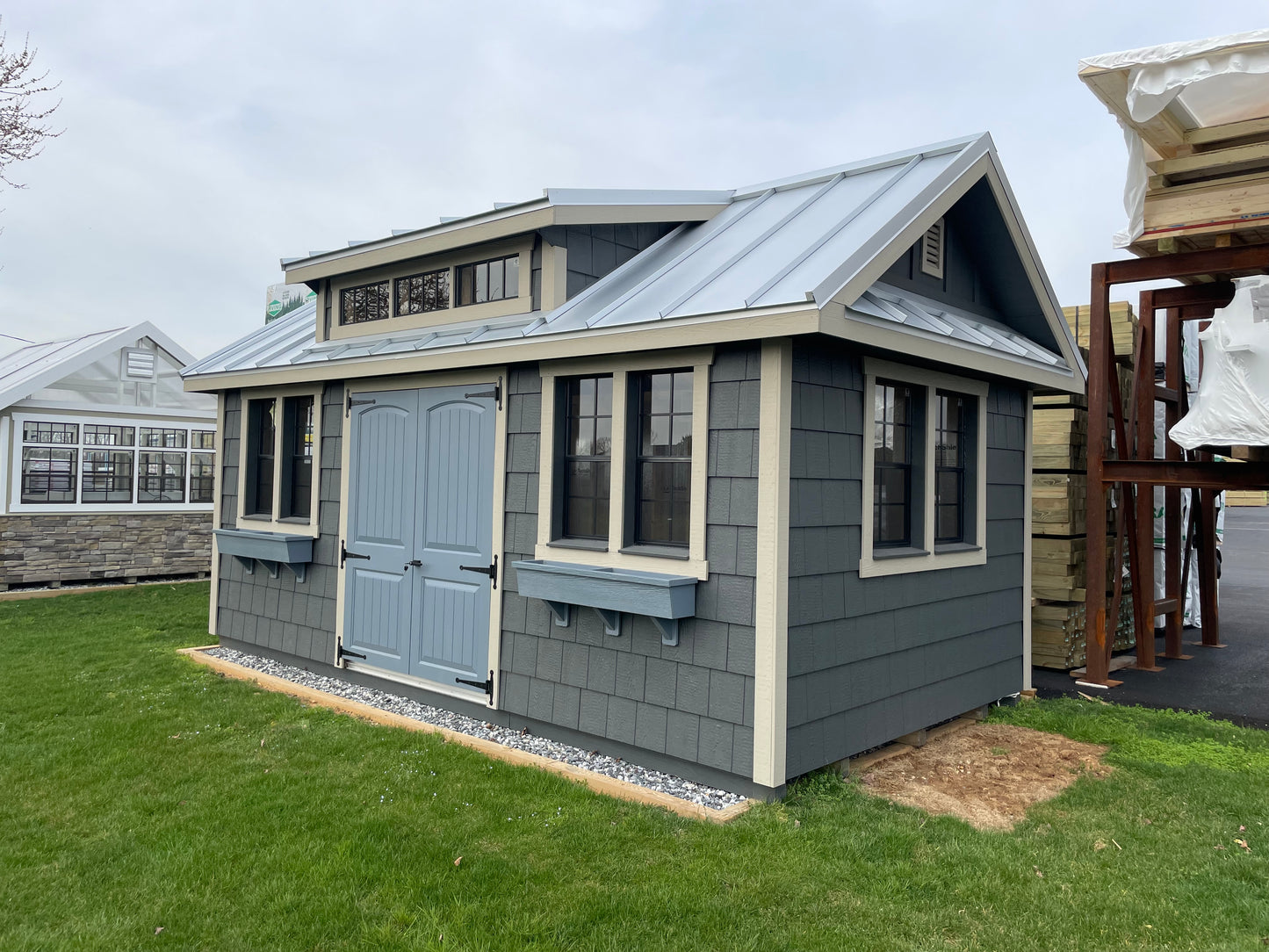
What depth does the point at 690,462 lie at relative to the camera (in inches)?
198

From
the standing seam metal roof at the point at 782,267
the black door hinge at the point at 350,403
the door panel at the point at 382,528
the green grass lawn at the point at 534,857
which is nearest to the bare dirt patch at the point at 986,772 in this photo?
the green grass lawn at the point at 534,857

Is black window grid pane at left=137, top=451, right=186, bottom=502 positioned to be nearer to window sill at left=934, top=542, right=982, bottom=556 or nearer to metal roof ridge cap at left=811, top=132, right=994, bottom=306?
window sill at left=934, top=542, right=982, bottom=556

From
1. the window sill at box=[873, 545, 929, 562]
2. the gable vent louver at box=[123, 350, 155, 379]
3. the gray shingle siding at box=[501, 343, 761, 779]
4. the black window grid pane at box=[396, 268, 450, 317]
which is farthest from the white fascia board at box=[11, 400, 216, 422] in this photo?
the window sill at box=[873, 545, 929, 562]

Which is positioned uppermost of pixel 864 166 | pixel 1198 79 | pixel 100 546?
pixel 1198 79

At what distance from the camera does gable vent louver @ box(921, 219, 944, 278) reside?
609cm

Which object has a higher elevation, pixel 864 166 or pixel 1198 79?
pixel 1198 79

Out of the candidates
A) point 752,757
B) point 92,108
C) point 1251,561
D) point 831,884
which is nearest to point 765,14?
point 92,108

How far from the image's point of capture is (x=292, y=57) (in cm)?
1114

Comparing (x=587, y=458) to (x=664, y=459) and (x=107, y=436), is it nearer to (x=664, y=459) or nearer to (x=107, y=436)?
(x=664, y=459)

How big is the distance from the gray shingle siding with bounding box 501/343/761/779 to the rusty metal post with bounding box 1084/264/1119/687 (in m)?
4.59

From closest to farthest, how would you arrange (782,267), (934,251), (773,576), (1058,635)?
1. (773,576)
2. (782,267)
3. (934,251)
4. (1058,635)

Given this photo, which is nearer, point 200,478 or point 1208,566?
point 1208,566

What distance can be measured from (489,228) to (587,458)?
1871mm

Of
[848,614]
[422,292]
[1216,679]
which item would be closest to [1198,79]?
[848,614]
